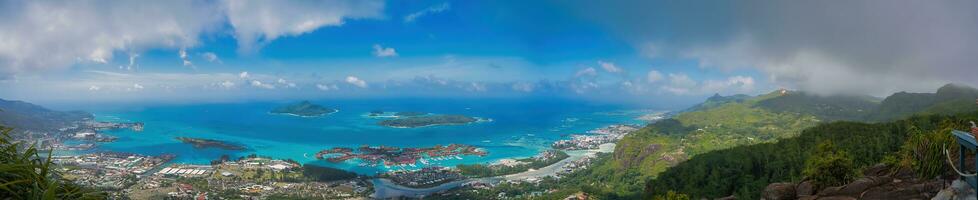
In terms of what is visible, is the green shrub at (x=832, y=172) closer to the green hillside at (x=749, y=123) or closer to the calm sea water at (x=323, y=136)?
the green hillside at (x=749, y=123)

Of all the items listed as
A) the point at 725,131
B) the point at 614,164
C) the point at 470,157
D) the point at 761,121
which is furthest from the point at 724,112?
the point at 470,157

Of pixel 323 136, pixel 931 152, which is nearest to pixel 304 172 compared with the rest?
pixel 323 136

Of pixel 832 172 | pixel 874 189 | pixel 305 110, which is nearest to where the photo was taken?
pixel 874 189

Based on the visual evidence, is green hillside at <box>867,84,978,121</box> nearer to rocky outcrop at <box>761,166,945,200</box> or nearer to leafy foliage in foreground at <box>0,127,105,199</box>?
rocky outcrop at <box>761,166,945,200</box>

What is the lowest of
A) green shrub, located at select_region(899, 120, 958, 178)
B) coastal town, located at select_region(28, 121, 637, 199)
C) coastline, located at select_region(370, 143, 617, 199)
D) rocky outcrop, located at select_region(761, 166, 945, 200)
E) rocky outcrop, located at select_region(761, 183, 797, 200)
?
coastline, located at select_region(370, 143, 617, 199)

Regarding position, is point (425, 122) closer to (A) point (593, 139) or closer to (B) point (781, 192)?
(A) point (593, 139)

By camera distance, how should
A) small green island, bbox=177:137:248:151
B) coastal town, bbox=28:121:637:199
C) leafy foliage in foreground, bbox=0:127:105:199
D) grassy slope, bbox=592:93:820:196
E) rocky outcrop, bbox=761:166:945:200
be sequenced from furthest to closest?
small green island, bbox=177:137:248:151 → grassy slope, bbox=592:93:820:196 → coastal town, bbox=28:121:637:199 → rocky outcrop, bbox=761:166:945:200 → leafy foliage in foreground, bbox=0:127:105:199

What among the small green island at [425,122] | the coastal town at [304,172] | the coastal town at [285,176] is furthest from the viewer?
the small green island at [425,122]

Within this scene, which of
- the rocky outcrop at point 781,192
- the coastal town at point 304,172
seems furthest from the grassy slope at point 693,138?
the rocky outcrop at point 781,192

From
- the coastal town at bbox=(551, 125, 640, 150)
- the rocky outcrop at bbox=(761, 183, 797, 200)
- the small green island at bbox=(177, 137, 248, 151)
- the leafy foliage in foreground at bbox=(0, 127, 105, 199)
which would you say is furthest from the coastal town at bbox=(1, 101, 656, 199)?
the leafy foliage in foreground at bbox=(0, 127, 105, 199)

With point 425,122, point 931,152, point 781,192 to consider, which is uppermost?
point 931,152

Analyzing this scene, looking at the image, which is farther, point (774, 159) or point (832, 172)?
point (774, 159)

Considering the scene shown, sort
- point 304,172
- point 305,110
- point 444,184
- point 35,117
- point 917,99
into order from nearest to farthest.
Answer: point 444,184 → point 304,172 → point 917,99 → point 35,117 → point 305,110
